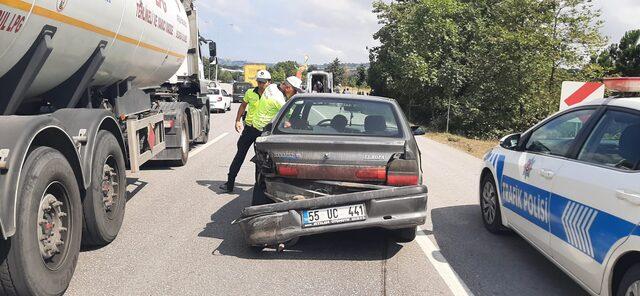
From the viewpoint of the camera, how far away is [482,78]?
24172 millimetres

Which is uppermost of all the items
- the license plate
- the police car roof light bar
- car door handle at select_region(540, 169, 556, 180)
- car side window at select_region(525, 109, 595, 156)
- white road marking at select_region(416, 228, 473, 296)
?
the police car roof light bar

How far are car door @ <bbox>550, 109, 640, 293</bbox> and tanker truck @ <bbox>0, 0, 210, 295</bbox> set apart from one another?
3.61 meters

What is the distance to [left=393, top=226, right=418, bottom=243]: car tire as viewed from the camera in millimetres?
5332

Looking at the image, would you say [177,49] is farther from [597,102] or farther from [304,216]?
[597,102]

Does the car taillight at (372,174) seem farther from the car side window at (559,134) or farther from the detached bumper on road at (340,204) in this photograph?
the car side window at (559,134)

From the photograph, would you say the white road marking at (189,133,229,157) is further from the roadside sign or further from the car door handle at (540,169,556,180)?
the car door handle at (540,169,556,180)

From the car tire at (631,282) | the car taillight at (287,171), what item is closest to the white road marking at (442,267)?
the car tire at (631,282)

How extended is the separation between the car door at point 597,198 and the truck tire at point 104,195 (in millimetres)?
3859

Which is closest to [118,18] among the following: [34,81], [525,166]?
[34,81]

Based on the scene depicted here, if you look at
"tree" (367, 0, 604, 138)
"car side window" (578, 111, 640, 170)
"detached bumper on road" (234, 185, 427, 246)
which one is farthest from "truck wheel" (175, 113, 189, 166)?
"tree" (367, 0, 604, 138)

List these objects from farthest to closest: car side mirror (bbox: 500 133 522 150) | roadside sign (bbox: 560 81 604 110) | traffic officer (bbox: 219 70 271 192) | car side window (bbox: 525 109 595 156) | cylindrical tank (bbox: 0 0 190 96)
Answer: traffic officer (bbox: 219 70 271 192) < roadside sign (bbox: 560 81 604 110) < car side mirror (bbox: 500 133 522 150) < car side window (bbox: 525 109 595 156) < cylindrical tank (bbox: 0 0 190 96)

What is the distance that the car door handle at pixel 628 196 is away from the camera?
3064 millimetres

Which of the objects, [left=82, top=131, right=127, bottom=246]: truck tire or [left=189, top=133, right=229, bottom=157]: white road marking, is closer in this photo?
[left=82, top=131, right=127, bottom=246]: truck tire

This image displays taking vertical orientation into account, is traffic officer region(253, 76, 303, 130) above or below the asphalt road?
above
